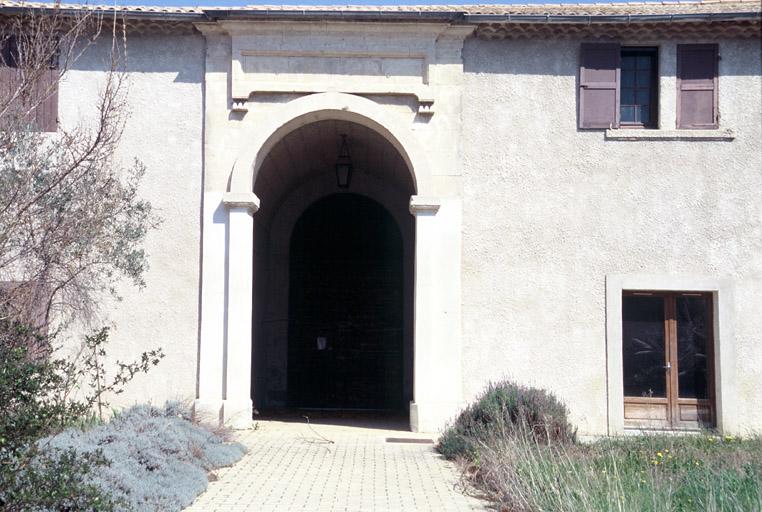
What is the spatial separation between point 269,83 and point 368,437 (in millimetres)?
5412

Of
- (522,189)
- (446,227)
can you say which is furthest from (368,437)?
(522,189)

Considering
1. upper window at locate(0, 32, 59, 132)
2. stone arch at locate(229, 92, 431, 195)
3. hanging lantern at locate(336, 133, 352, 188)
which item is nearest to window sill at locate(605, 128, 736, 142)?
stone arch at locate(229, 92, 431, 195)

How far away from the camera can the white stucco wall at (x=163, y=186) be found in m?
12.6

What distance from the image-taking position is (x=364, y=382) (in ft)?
55.3

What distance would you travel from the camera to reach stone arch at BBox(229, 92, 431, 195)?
1273 centimetres

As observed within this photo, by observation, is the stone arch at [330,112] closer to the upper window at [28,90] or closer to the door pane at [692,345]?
the upper window at [28,90]

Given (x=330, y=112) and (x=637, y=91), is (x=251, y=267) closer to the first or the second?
(x=330, y=112)

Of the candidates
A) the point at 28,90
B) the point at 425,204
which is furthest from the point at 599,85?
the point at 28,90

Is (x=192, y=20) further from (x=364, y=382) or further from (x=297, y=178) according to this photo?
(x=364, y=382)

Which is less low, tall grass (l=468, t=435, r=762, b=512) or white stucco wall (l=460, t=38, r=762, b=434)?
white stucco wall (l=460, t=38, r=762, b=434)

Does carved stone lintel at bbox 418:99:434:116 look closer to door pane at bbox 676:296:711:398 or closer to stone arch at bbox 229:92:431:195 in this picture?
stone arch at bbox 229:92:431:195

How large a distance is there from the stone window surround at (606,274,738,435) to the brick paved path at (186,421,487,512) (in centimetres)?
296

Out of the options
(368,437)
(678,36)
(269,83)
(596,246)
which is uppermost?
(678,36)

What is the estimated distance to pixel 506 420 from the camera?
34.3 feet
